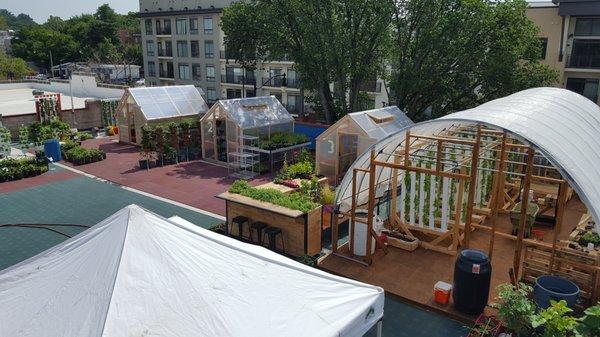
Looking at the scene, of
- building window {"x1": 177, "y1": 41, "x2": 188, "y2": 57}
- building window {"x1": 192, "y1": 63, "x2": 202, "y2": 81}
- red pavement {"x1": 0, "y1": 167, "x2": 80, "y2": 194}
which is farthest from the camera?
building window {"x1": 177, "y1": 41, "x2": 188, "y2": 57}

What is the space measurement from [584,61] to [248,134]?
2469 centimetres

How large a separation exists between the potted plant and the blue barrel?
2258 cm

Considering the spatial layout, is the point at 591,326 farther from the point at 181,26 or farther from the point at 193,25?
the point at 181,26

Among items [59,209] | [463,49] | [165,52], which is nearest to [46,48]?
[165,52]

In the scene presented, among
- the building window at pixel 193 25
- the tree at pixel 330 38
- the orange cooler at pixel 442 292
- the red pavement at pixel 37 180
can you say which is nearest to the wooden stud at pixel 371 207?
the orange cooler at pixel 442 292

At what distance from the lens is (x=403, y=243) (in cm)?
1276

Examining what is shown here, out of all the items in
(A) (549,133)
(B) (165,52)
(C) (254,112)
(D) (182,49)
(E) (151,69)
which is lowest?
(C) (254,112)

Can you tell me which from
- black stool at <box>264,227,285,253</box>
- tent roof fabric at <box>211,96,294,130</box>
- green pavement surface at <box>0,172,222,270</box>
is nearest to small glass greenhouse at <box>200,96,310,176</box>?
tent roof fabric at <box>211,96,294,130</box>

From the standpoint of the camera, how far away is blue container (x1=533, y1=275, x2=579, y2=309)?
8.88 metres

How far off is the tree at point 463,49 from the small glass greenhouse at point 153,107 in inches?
483

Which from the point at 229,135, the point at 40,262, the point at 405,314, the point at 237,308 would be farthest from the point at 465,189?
the point at 229,135

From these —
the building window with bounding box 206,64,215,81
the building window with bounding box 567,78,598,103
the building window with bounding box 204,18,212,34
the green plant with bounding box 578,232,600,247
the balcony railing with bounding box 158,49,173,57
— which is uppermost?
the building window with bounding box 204,18,212,34

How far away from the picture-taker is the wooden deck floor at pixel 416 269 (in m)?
10.7

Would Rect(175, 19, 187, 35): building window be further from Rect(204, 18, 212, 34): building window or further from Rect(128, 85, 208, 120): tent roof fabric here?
Rect(128, 85, 208, 120): tent roof fabric
